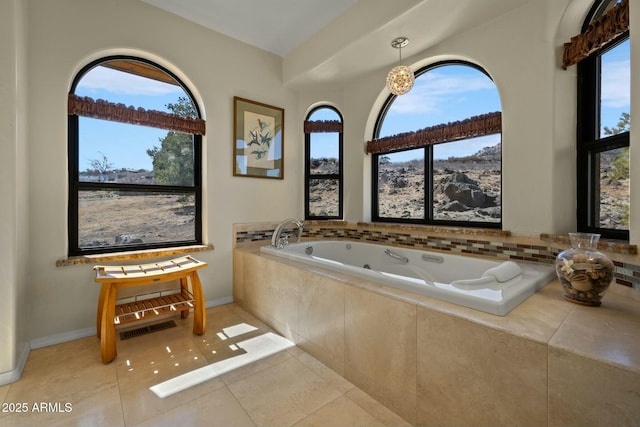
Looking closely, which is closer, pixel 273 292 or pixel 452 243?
pixel 273 292

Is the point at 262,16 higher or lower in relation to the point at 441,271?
higher

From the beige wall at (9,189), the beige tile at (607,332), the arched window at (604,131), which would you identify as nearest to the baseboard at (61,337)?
the beige wall at (9,189)

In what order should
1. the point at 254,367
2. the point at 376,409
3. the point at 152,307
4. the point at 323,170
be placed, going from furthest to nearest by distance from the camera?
the point at 323,170, the point at 152,307, the point at 254,367, the point at 376,409

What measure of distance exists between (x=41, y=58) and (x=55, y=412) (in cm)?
222

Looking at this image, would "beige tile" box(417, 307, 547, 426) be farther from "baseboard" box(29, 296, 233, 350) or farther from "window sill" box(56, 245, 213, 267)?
"baseboard" box(29, 296, 233, 350)

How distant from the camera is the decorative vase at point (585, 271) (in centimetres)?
116

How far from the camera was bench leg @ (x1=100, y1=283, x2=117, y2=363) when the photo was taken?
1655 millimetres

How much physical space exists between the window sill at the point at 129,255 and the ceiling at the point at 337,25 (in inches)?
82.6

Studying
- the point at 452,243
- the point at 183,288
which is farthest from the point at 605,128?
the point at 183,288

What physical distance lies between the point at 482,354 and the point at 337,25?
2684mm

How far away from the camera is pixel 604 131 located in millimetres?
1615

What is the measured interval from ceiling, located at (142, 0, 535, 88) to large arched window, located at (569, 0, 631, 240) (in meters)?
0.63

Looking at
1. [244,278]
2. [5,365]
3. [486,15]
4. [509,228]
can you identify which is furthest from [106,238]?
[486,15]

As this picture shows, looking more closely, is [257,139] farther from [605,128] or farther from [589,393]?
[589,393]
